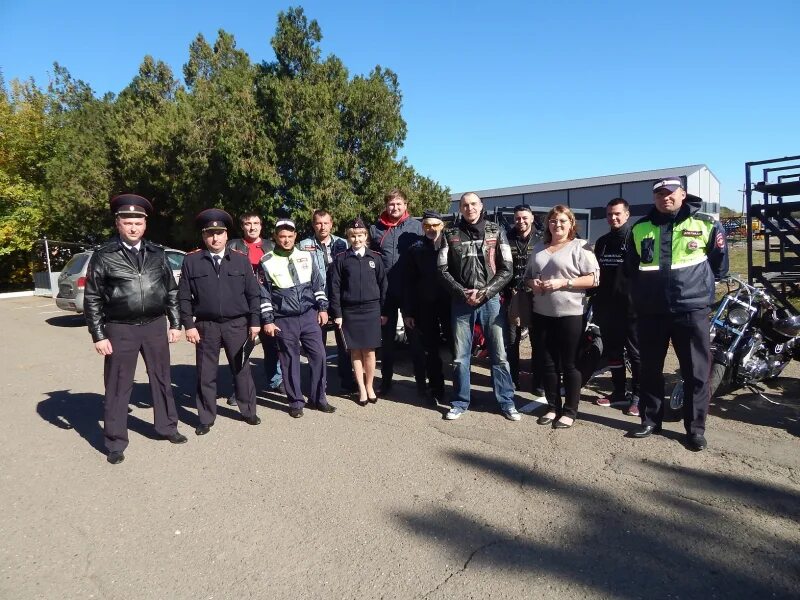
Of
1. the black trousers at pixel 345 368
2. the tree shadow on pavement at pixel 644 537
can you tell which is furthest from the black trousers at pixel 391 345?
the tree shadow on pavement at pixel 644 537

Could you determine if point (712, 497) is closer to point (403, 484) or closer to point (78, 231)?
point (403, 484)

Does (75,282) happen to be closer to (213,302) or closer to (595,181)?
(213,302)

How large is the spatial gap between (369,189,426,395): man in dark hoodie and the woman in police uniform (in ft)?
0.67

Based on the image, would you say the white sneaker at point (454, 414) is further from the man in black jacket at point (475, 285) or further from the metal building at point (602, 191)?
the metal building at point (602, 191)

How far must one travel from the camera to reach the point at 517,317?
5.40 metres

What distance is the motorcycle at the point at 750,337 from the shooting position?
16.4 feet

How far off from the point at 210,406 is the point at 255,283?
1.18 meters

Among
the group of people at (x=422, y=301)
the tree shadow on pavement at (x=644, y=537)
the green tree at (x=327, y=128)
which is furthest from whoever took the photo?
the green tree at (x=327, y=128)

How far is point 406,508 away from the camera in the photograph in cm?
347

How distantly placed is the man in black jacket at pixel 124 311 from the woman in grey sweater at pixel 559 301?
125 inches

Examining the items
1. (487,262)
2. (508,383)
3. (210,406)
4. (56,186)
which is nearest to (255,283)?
(210,406)

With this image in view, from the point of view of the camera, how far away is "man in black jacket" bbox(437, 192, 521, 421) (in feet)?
16.4

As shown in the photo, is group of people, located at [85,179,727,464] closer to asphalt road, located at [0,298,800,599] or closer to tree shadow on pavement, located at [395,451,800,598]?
asphalt road, located at [0,298,800,599]

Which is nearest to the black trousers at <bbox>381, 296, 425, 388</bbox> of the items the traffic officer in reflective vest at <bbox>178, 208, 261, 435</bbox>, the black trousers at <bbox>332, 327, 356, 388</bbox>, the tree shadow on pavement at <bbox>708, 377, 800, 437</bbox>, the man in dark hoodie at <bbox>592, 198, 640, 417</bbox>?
the black trousers at <bbox>332, 327, 356, 388</bbox>
